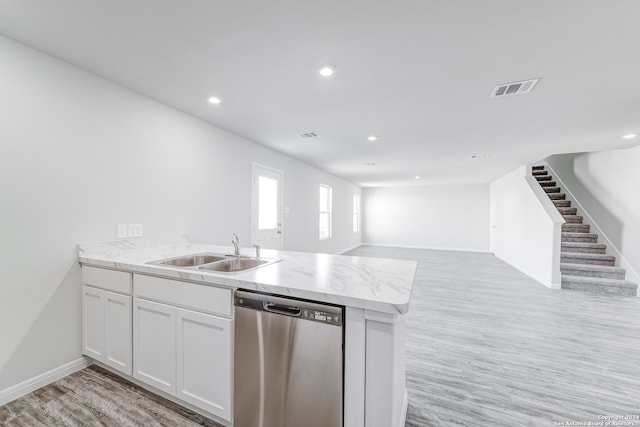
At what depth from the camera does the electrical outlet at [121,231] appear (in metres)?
2.37

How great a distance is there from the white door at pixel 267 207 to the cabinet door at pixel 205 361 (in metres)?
2.49

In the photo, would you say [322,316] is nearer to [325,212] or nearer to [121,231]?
[121,231]

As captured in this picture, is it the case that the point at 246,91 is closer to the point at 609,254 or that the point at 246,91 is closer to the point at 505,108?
the point at 505,108

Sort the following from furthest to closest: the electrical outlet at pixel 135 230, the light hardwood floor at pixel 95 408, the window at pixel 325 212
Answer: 1. the window at pixel 325 212
2. the electrical outlet at pixel 135 230
3. the light hardwood floor at pixel 95 408

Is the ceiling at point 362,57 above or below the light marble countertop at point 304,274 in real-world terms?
above

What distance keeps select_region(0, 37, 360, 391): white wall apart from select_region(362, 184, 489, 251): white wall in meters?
8.28

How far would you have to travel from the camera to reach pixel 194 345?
5.28 ft

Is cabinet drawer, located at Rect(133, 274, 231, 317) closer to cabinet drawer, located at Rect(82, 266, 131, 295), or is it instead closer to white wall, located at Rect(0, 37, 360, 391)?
cabinet drawer, located at Rect(82, 266, 131, 295)

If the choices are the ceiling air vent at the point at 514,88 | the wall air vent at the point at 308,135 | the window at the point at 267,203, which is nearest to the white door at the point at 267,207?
the window at the point at 267,203

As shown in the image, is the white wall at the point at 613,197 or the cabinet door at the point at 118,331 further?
the white wall at the point at 613,197

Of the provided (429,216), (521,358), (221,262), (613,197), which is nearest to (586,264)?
(613,197)

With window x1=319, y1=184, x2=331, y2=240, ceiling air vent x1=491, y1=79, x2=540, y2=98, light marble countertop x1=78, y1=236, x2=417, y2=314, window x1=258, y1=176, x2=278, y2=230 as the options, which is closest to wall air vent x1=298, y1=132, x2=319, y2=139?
window x1=258, y1=176, x2=278, y2=230

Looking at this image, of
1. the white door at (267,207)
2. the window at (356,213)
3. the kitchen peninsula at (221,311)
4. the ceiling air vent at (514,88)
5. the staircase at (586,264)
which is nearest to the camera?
the kitchen peninsula at (221,311)

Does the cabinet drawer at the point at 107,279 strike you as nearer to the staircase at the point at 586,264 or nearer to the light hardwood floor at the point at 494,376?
the light hardwood floor at the point at 494,376
